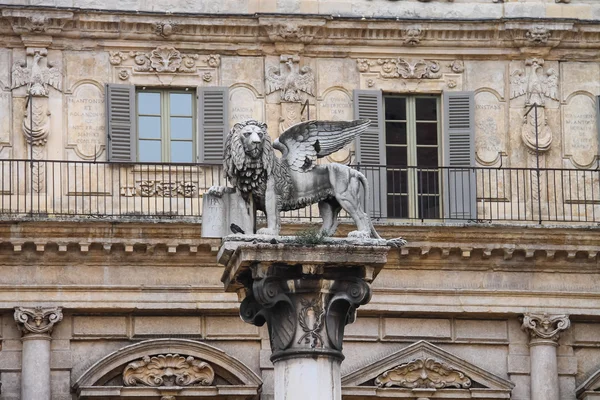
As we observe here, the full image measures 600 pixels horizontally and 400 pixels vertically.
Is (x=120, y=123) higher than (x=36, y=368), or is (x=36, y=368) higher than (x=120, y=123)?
(x=120, y=123)

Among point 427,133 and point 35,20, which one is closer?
point 35,20

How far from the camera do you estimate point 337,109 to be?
40625 millimetres

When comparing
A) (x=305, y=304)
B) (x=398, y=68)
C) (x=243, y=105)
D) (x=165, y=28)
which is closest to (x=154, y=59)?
(x=165, y=28)

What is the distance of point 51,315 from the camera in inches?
1508

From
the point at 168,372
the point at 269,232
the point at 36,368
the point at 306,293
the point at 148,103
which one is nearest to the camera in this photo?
the point at 306,293

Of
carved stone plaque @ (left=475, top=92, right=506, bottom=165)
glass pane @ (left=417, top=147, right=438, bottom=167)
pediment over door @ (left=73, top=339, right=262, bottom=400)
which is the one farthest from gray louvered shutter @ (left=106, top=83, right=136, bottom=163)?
carved stone plaque @ (left=475, top=92, right=506, bottom=165)

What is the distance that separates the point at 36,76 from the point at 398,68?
6268mm

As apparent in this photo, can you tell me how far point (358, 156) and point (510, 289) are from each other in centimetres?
351

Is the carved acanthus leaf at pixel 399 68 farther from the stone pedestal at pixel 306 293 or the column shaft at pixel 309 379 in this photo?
the column shaft at pixel 309 379

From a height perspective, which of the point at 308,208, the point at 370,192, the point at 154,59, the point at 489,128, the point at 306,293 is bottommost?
the point at 306,293

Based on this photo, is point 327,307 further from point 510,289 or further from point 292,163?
point 510,289

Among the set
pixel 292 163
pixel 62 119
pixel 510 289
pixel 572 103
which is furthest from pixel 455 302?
pixel 292 163

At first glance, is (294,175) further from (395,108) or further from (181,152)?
(395,108)

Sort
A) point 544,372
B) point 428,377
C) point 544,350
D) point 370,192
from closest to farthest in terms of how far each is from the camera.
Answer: point 428,377
point 544,372
point 544,350
point 370,192
